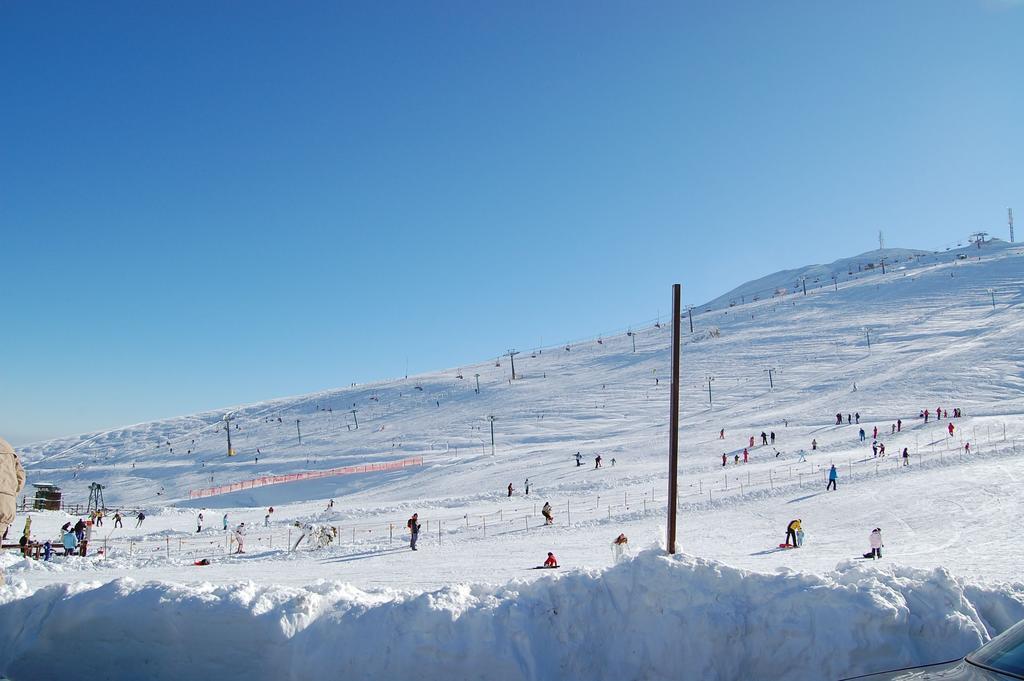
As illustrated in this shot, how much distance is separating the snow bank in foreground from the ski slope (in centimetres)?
3

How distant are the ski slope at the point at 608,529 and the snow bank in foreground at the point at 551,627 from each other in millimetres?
31

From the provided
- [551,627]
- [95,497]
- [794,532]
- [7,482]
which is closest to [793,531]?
[794,532]

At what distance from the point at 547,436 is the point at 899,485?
3998cm

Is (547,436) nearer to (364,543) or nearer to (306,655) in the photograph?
(364,543)

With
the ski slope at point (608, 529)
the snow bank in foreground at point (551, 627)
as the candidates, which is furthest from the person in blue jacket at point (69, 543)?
the snow bank in foreground at point (551, 627)

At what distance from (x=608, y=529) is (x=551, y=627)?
16.8 metres

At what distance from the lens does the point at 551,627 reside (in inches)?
344

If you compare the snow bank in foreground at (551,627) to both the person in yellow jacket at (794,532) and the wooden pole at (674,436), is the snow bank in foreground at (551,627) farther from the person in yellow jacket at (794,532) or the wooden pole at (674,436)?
the person in yellow jacket at (794,532)

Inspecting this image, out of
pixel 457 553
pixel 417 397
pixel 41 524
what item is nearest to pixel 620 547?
pixel 457 553

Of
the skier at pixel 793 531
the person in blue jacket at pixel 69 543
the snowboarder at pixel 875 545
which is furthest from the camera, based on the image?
the person in blue jacket at pixel 69 543

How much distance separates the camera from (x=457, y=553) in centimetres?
2133

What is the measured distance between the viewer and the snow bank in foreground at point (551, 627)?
817cm

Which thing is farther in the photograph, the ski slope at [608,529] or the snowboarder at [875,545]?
the snowboarder at [875,545]

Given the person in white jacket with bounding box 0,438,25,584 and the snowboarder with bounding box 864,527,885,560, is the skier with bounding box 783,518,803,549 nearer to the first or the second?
the snowboarder with bounding box 864,527,885,560
